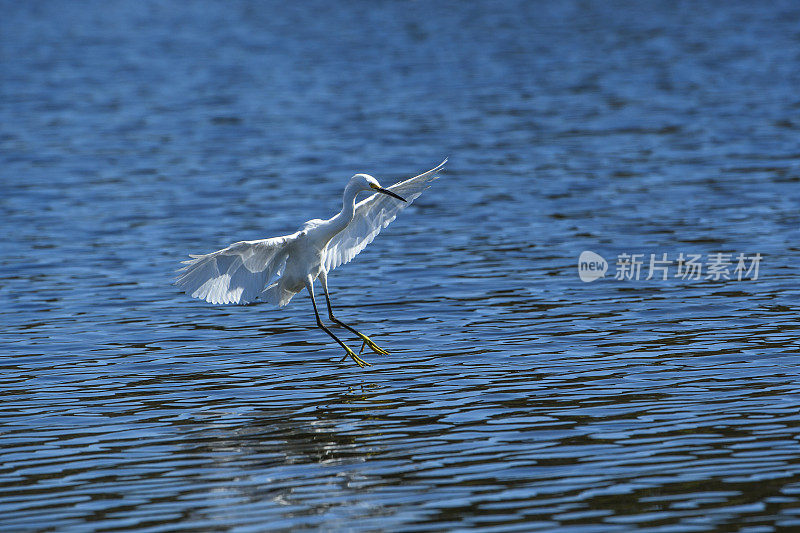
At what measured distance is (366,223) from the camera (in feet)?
40.8

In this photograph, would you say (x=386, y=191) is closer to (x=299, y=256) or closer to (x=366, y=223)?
(x=366, y=223)

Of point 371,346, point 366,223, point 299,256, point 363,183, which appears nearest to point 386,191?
point 363,183

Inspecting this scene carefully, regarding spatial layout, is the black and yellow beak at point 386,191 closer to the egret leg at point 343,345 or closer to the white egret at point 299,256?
the white egret at point 299,256

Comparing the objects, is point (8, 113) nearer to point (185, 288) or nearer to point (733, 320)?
point (185, 288)

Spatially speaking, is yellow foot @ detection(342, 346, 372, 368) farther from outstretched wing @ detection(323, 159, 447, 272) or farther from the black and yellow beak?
the black and yellow beak

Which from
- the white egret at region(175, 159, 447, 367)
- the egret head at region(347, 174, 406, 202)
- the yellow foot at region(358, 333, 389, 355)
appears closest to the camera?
the white egret at region(175, 159, 447, 367)

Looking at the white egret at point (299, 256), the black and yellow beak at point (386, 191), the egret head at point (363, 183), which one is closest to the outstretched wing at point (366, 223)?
the white egret at point (299, 256)

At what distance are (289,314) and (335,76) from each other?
23304mm

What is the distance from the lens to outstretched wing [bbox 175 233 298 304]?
1109 centimetres

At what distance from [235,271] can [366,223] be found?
166 centimetres

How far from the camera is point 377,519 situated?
23.9 feet

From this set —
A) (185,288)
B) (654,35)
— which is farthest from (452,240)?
(654,35)

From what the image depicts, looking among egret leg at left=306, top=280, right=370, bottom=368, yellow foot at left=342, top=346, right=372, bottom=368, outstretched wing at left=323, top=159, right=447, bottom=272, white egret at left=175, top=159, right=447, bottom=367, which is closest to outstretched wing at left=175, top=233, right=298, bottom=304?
white egret at left=175, top=159, right=447, bottom=367

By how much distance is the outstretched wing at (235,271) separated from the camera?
36.4 ft
